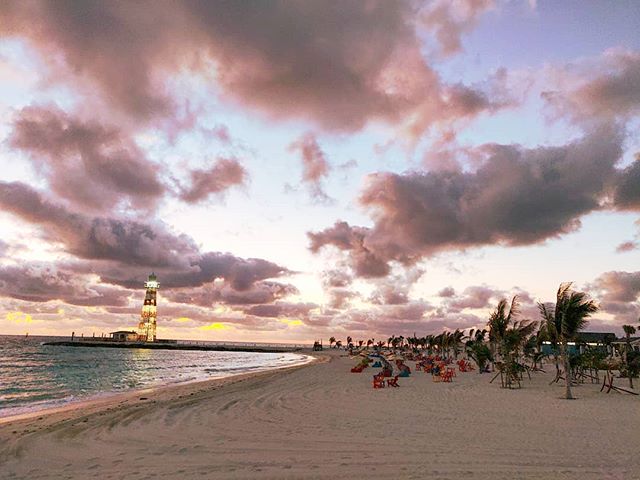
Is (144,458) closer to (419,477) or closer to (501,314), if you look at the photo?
(419,477)

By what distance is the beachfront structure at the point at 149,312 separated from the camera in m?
181

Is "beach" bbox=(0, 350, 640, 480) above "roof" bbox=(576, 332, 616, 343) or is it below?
above

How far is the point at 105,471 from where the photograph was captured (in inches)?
320

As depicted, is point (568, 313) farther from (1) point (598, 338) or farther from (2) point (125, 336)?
(2) point (125, 336)

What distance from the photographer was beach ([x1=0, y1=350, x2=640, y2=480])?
7.89 m

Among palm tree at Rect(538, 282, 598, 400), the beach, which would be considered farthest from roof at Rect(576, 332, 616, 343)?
the beach

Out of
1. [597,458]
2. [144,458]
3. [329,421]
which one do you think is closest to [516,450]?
[597,458]

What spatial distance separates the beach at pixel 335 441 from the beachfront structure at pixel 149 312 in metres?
178

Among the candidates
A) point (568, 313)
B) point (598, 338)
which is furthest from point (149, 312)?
point (568, 313)

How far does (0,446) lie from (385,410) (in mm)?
11167

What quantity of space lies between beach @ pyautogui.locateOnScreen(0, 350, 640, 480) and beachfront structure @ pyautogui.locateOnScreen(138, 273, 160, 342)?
17755 centimetres

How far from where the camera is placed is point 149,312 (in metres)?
182

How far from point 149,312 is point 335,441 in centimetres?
18921

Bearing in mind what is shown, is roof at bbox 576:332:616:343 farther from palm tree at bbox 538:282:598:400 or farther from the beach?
the beach
